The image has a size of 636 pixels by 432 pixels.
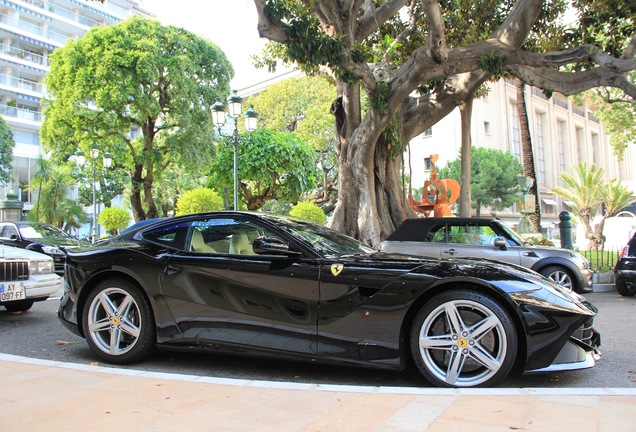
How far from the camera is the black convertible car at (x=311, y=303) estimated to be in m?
3.55

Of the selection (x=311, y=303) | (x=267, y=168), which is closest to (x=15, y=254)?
(x=311, y=303)

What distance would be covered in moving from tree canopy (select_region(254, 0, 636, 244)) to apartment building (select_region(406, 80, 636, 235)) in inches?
1114

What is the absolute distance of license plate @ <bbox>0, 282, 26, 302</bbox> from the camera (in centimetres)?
618

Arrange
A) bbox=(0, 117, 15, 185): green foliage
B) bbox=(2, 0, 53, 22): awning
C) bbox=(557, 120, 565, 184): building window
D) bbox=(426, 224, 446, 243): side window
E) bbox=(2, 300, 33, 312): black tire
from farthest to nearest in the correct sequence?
bbox=(557, 120, 565, 184): building window, bbox=(2, 0, 53, 22): awning, bbox=(0, 117, 15, 185): green foliage, bbox=(426, 224, 446, 243): side window, bbox=(2, 300, 33, 312): black tire

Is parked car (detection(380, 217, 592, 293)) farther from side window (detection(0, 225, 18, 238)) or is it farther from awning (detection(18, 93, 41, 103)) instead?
awning (detection(18, 93, 41, 103))

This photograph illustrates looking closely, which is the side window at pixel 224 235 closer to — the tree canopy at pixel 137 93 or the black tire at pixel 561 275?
the black tire at pixel 561 275

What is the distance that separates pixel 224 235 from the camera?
4516 mm

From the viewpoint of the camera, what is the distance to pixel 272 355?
396cm

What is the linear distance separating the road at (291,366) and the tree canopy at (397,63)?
692cm

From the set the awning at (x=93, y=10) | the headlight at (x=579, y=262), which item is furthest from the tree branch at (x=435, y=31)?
the awning at (x=93, y=10)

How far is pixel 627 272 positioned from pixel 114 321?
8959 millimetres

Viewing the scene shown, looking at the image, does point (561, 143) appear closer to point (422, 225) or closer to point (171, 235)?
point (422, 225)

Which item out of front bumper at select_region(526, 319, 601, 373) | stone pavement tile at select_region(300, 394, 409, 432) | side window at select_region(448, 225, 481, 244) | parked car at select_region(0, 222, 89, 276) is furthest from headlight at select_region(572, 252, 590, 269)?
parked car at select_region(0, 222, 89, 276)

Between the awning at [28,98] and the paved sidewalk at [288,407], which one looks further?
the awning at [28,98]
